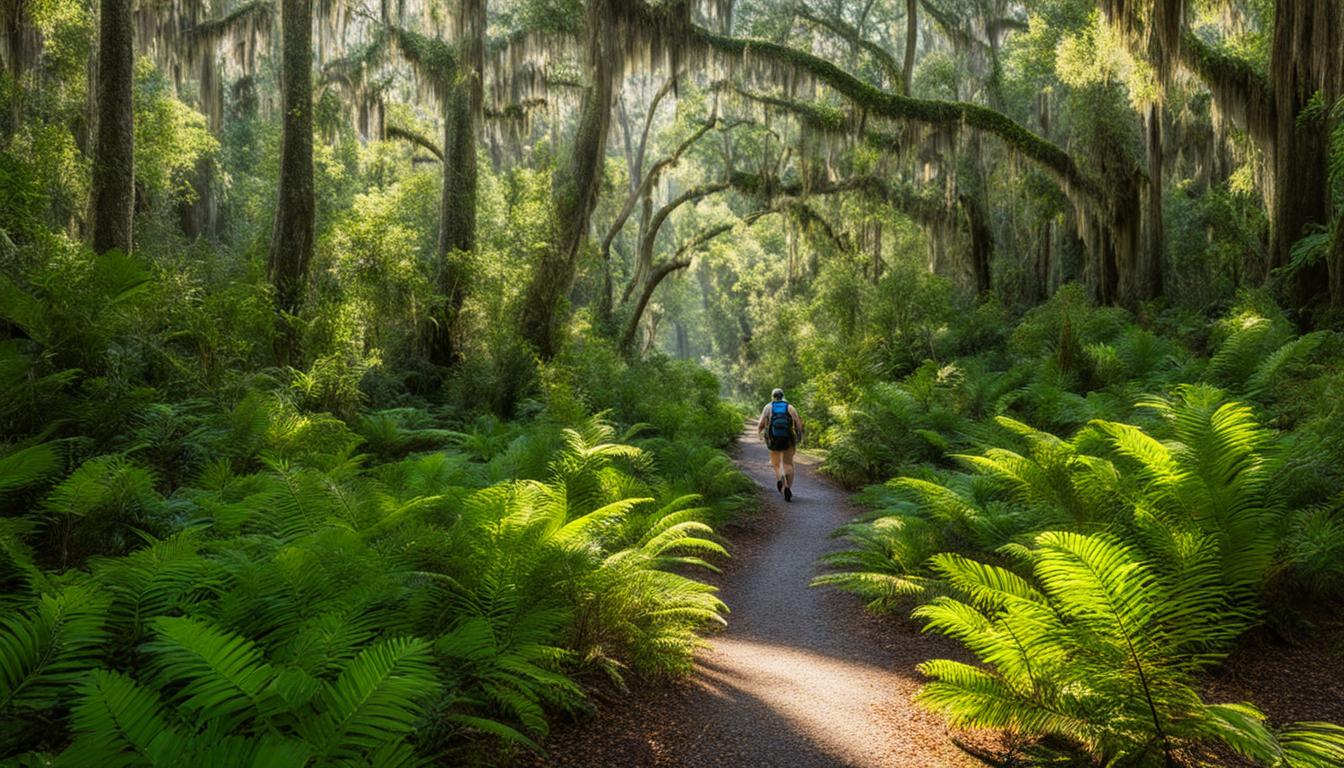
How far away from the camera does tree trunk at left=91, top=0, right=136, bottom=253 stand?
9133 mm

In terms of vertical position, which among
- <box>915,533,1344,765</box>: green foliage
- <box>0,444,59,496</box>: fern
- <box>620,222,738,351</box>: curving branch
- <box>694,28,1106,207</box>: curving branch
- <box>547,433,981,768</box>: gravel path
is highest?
<box>694,28,1106,207</box>: curving branch

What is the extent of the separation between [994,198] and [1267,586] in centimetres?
2106

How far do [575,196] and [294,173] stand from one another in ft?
15.5

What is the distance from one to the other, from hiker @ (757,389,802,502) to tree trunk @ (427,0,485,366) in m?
6.61

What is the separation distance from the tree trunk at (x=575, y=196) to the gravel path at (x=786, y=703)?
8177 mm

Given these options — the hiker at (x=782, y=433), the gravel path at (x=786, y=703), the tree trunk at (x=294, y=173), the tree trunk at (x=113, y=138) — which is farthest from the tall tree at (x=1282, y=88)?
the tree trunk at (x=113, y=138)

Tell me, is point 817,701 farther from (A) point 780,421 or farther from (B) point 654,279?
(B) point 654,279

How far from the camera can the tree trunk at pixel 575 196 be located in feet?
44.4

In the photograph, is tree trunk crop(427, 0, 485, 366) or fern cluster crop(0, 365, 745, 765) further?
tree trunk crop(427, 0, 485, 366)

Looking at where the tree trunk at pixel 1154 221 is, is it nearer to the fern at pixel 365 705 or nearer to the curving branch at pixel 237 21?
the fern at pixel 365 705

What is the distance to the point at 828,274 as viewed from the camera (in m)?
20.5

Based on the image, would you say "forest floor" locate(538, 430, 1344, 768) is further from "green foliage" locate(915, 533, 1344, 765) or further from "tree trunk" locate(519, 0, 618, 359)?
"tree trunk" locate(519, 0, 618, 359)

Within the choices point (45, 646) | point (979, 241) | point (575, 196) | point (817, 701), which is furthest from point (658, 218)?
point (45, 646)

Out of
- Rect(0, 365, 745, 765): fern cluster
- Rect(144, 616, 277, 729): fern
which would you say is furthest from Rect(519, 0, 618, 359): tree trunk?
Rect(144, 616, 277, 729): fern
